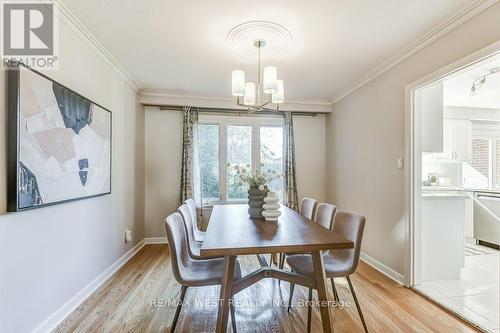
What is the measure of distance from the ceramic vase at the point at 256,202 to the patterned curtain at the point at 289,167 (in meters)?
2.09

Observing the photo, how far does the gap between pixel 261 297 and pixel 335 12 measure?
8.25 feet

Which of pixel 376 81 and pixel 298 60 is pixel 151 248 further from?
pixel 376 81

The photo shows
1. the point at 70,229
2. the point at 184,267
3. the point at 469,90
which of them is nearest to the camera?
the point at 184,267

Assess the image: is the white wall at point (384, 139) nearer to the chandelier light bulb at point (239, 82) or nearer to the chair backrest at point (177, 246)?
the chandelier light bulb at point (239, 82)

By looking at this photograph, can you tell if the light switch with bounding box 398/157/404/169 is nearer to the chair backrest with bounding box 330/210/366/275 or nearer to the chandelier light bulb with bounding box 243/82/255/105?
the chair backrest with bounding box 330/210/366/275

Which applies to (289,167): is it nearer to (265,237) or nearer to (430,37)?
(430,37)

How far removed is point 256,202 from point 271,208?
16cm

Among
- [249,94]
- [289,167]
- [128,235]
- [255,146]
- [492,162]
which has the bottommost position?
[128,235]

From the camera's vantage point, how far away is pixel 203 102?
404 centimetres

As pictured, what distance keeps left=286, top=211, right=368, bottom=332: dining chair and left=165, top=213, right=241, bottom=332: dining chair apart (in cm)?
51

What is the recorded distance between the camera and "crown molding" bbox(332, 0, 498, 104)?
178cm

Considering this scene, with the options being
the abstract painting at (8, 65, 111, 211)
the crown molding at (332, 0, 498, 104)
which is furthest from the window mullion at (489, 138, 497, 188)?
the abstract painting at (8, 65, 111, 211)

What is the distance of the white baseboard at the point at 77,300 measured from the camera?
1.78 m

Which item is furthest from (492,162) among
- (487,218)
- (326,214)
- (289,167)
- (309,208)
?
(326,214)
